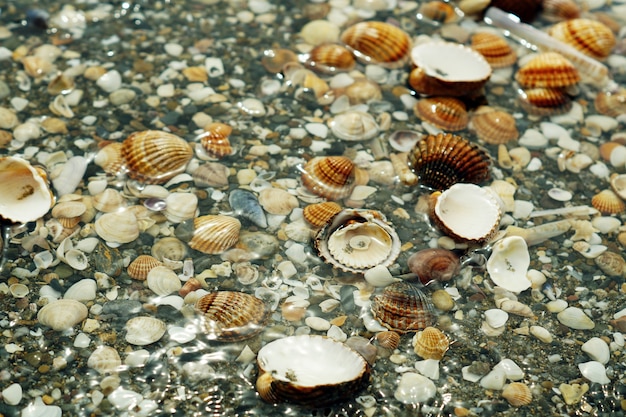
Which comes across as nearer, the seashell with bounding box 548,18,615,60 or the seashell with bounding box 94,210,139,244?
the seashell with bounding box 94,210,139,244

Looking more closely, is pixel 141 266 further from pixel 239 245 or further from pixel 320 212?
pixel 320 212

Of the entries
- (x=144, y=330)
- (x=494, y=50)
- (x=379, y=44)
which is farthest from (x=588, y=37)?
(x=144, y=330)

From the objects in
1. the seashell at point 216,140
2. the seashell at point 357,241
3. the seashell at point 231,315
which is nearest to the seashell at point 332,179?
the seashell at point 357,241

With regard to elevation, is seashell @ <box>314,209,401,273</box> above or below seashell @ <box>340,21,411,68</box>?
below

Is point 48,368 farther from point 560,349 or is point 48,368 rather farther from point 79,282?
point 560,349

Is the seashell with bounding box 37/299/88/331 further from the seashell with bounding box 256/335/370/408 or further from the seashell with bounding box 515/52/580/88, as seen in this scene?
the seashell with bounding box 515/52/580/88

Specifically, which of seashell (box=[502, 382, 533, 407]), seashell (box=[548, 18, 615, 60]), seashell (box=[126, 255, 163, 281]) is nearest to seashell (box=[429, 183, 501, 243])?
seashell (box=[502, 382, 533, 407])

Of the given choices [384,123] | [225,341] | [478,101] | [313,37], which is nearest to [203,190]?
[225,341]
